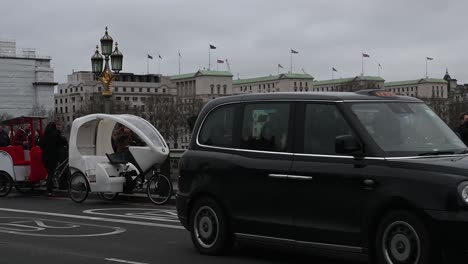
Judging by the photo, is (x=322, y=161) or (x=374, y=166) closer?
(x=374, y=166)

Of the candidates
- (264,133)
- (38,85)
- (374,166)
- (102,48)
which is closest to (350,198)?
(374,166)

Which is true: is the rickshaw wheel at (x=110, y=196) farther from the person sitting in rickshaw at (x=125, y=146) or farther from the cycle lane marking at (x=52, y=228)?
the cycle lane marking at (x=52, y=228)

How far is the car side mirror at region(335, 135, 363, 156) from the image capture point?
7742 millimetres

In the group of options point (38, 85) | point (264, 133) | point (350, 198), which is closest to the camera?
point (350, 198)

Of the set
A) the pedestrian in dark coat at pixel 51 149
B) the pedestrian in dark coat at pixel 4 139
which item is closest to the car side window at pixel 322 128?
the pedestrian in dark coat at pixel 51 149

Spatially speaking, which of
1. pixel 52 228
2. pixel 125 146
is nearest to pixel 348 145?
pixel 52 228

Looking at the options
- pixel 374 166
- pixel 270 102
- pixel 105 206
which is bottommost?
pixel 105 206

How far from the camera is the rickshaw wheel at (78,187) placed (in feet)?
59.5

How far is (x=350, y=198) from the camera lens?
781 cm

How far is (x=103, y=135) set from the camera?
19.2m

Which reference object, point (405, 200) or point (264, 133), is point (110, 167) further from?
point (405, 200)

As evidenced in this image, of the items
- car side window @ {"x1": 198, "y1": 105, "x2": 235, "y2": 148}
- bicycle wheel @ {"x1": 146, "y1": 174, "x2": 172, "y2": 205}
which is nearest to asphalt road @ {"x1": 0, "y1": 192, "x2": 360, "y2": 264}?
bicycle wheel @ {"x1": 146, "y1": 174, "x2": 172, "y2": 205}

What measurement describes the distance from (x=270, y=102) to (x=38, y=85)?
15179cm

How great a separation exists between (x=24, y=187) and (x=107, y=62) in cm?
595
